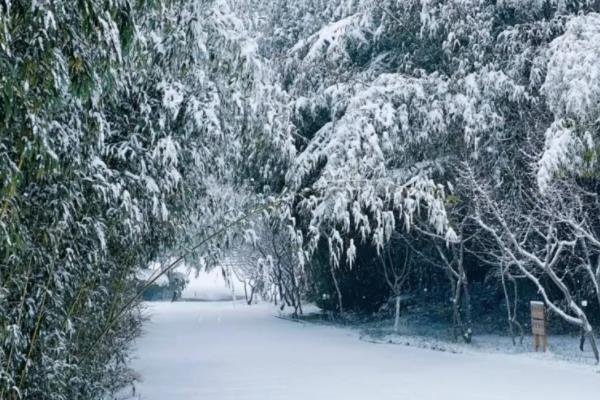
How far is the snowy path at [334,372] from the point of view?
7371 millimetres

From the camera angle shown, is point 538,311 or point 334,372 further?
point 538,311

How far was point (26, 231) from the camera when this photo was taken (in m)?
3.90

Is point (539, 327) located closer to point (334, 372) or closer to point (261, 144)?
point (334, 372)

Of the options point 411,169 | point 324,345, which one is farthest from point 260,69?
point 324,345

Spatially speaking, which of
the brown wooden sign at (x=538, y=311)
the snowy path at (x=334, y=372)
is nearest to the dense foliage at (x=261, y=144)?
the brown wooden sign at (x=538, y=311)

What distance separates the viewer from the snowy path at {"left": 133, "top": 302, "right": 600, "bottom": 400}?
737 cm

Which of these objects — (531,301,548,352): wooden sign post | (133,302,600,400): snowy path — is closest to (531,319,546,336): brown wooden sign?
(531,301,548,352): wooden sign post

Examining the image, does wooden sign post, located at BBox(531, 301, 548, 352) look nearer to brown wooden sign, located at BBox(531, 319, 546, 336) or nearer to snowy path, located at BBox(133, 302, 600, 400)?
brown wooden sign, located at BBox(531, 319, 546, 336)

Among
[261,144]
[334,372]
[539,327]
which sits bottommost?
[334,372]

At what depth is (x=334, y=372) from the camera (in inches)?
353

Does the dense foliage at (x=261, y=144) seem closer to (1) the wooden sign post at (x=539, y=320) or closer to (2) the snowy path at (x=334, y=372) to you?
(1) the wooden sign post at (x=539, y=320)

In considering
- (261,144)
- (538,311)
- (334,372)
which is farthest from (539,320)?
(261,144)

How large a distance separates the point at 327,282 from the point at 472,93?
810 cm

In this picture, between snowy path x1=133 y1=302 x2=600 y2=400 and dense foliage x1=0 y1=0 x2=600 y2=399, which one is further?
snowy path x1=133 y1=302 x2=600 y2=400
